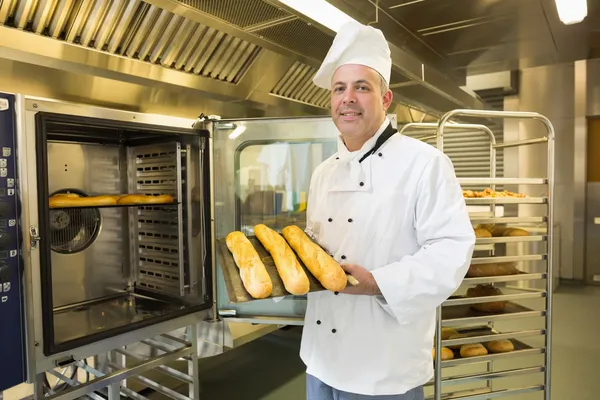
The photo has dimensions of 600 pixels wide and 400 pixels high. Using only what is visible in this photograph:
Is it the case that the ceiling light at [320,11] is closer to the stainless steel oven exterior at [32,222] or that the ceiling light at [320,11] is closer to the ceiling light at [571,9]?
the stainless steel oven exterior at [32,222]

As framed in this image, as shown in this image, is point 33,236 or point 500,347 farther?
point 500,347

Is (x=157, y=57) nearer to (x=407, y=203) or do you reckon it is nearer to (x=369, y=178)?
(x=369, y=178)

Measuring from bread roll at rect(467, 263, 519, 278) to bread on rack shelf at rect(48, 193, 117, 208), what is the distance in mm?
1812

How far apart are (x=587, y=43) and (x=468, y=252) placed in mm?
4882

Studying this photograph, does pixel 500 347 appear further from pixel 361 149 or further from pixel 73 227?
pixel 73 227

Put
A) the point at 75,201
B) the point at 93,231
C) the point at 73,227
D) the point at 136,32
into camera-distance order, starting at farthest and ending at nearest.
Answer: the point at 93,231
the point at 73,227
the point at 136,32
the point at 75,201

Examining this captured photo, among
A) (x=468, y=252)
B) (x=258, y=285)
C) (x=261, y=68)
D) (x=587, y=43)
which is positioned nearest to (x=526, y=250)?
(x=587, y=43)

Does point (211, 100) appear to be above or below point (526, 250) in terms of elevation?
above

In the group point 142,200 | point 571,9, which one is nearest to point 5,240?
point 142,200

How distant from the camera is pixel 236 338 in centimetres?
246

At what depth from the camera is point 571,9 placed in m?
2.74

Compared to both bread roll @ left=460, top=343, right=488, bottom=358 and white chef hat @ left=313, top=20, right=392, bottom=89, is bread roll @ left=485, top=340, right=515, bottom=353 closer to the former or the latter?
bread roll @ left=460, top=343, right=488, bottom=358

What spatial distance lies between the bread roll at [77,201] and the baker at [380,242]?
44.0 inches

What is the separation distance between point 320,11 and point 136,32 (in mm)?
865
